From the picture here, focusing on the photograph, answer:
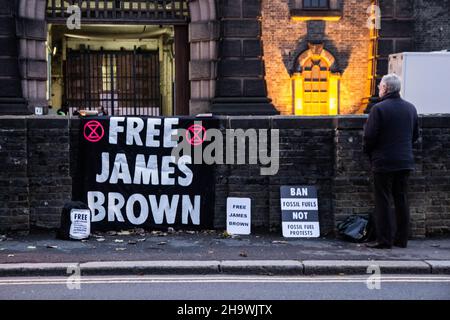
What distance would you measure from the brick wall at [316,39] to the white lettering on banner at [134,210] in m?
9.87

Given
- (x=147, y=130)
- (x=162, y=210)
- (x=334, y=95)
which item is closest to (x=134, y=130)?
(x=147, y=130)

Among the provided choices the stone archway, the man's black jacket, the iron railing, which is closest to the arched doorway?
the stone archway

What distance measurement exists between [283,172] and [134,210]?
6.87 feet

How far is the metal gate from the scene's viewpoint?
21.6 m

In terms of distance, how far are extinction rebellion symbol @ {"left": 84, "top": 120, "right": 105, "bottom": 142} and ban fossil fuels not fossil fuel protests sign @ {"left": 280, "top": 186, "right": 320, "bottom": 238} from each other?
8.45 feet

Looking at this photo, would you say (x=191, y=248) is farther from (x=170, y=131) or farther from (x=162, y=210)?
(x=170, y=131)

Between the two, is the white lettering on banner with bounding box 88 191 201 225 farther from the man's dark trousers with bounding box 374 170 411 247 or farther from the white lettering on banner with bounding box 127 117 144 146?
the man's dark trousers with bounding box 374 170 411 247

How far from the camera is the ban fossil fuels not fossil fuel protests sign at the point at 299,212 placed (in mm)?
9703

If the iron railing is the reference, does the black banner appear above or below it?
below

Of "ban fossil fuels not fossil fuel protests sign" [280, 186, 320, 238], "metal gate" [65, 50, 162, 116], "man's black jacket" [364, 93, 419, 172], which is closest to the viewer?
"man's black jacket" [364, 93, 419, 172]

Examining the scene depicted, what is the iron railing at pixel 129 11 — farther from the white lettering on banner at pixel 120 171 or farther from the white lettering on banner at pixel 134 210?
the white lettering on banner at pixel 134 210

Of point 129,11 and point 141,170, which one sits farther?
point 129,11

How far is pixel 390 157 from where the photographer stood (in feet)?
28.8

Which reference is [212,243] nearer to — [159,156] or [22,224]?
[159,156]
